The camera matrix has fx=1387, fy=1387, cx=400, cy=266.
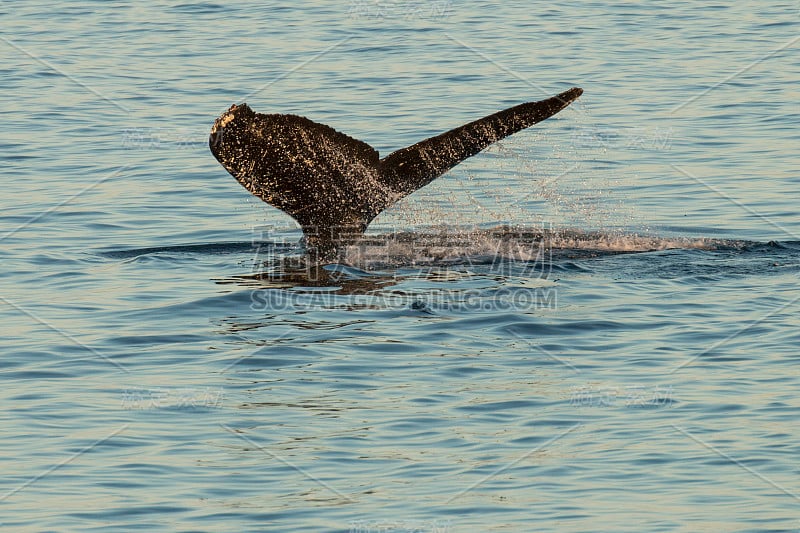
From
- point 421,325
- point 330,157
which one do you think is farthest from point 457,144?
point 421,325

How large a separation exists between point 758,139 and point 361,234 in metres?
9.62

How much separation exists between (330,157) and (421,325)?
182 cm

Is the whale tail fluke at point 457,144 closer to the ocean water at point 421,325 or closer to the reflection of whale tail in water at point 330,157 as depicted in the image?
the reflection of whale tail in water at point 330,157

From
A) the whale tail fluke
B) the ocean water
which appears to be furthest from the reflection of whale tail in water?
the ocean water

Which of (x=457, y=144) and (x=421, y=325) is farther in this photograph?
(x=457, y=144)

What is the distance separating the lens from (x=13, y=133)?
22.5 metres

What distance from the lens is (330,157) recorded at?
12.2 metres

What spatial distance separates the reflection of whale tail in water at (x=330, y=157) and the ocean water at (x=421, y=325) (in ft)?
2.78

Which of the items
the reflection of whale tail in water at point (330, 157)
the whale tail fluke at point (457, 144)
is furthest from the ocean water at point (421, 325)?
the whale tail fluke at point (457, 144)

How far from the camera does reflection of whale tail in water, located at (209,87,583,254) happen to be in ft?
38.5

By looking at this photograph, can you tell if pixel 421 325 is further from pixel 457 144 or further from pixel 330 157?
pixel 330 157

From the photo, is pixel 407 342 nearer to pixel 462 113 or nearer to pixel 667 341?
pixel 667 341

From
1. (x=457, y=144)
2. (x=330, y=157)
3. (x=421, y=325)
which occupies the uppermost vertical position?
(x=457, y=144)

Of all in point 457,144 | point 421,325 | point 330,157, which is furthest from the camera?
point 330,157
